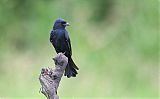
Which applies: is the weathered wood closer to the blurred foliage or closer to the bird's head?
the bird's head

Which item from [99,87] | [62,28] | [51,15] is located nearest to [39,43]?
[51,15]

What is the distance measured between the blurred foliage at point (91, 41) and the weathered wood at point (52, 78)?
3.07 metres

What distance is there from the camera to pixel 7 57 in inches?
258

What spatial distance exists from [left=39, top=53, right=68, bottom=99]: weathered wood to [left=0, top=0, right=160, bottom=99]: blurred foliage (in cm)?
307

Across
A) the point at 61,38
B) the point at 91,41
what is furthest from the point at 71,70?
the point at 91,41

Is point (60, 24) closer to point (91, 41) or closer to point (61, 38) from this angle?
point (61, 38)

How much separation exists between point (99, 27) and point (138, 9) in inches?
20.8

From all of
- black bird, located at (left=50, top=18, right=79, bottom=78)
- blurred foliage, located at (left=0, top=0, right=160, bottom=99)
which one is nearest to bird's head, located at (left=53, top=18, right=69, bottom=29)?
black bird, located at (left=50, top=18, right=79, bottom=78)

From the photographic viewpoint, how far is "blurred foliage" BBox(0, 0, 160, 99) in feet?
20.5

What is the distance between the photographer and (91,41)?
669 cm

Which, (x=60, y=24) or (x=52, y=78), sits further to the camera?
(x=60, y=24)

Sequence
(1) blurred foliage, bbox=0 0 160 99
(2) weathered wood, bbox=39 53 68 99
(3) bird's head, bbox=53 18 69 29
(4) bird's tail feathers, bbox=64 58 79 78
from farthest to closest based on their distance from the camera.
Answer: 1. (1) blurred foliage, bbox=0 0 160 99
2. (3) bird's head, bbox=53 18 69 29
3. (4) bird's tail feathers, bbox=64 58 79 78
4. (2) weathered wood, bbox=39 53 68 99

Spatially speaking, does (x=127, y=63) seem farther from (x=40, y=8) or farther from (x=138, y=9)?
(x=40, y=8)

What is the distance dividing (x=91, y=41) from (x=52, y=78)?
12.7ft
